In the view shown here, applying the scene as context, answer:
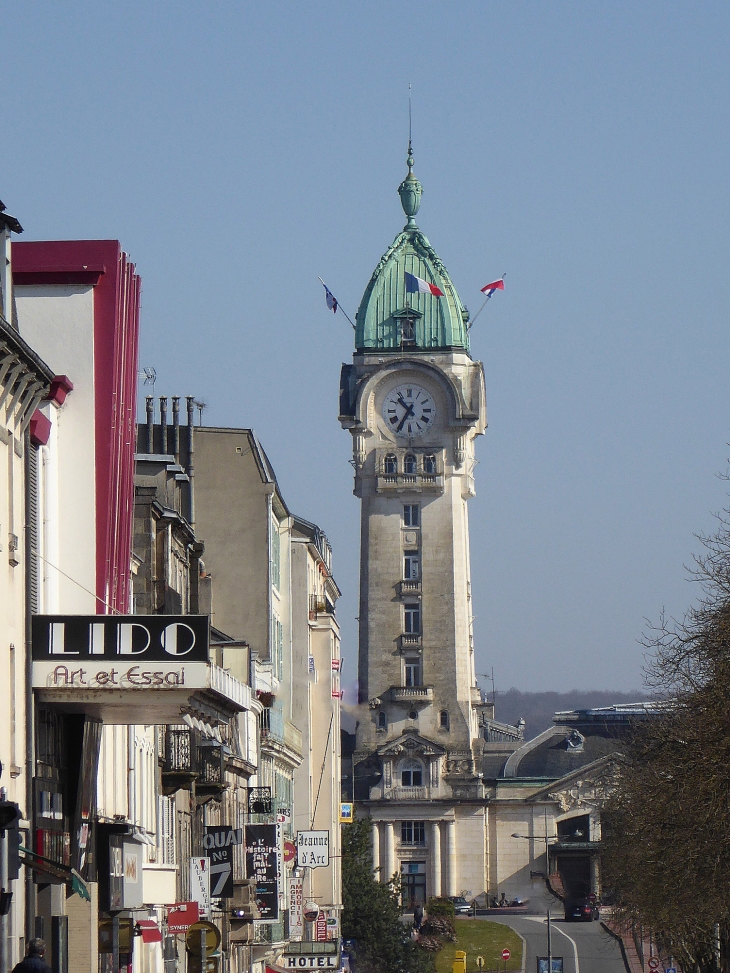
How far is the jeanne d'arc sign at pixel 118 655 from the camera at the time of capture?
100 feet

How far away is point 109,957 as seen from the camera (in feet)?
125

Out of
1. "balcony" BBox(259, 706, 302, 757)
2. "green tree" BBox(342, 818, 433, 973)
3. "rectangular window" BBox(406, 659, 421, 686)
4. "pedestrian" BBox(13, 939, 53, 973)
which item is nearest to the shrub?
"rectangular window" BBox(406, 659, 421, 686)

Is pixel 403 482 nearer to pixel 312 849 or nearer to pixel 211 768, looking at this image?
pixel 312 849

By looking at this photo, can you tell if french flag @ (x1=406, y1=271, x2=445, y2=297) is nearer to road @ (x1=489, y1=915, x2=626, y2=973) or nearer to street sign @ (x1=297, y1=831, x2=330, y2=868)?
road @ (x1=489, y1=915, x2=626, y2=973)

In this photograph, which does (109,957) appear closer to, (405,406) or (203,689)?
(203,689)

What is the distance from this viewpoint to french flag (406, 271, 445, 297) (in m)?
152

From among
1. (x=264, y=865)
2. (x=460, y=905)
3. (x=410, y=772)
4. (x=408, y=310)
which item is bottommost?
(x=460, y=905)

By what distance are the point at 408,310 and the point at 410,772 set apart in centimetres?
3421

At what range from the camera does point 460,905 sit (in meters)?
156

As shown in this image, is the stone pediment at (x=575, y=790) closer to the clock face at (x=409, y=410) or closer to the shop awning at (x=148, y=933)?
the clock face at (x=409, y=410)

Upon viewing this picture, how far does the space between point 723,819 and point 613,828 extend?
139ft

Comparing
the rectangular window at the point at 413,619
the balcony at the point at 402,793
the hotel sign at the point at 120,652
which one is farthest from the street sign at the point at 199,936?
the balcony at the point at 402,793

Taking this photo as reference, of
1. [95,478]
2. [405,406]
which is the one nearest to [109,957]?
[95,478]

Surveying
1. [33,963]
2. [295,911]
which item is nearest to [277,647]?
[295,911]
